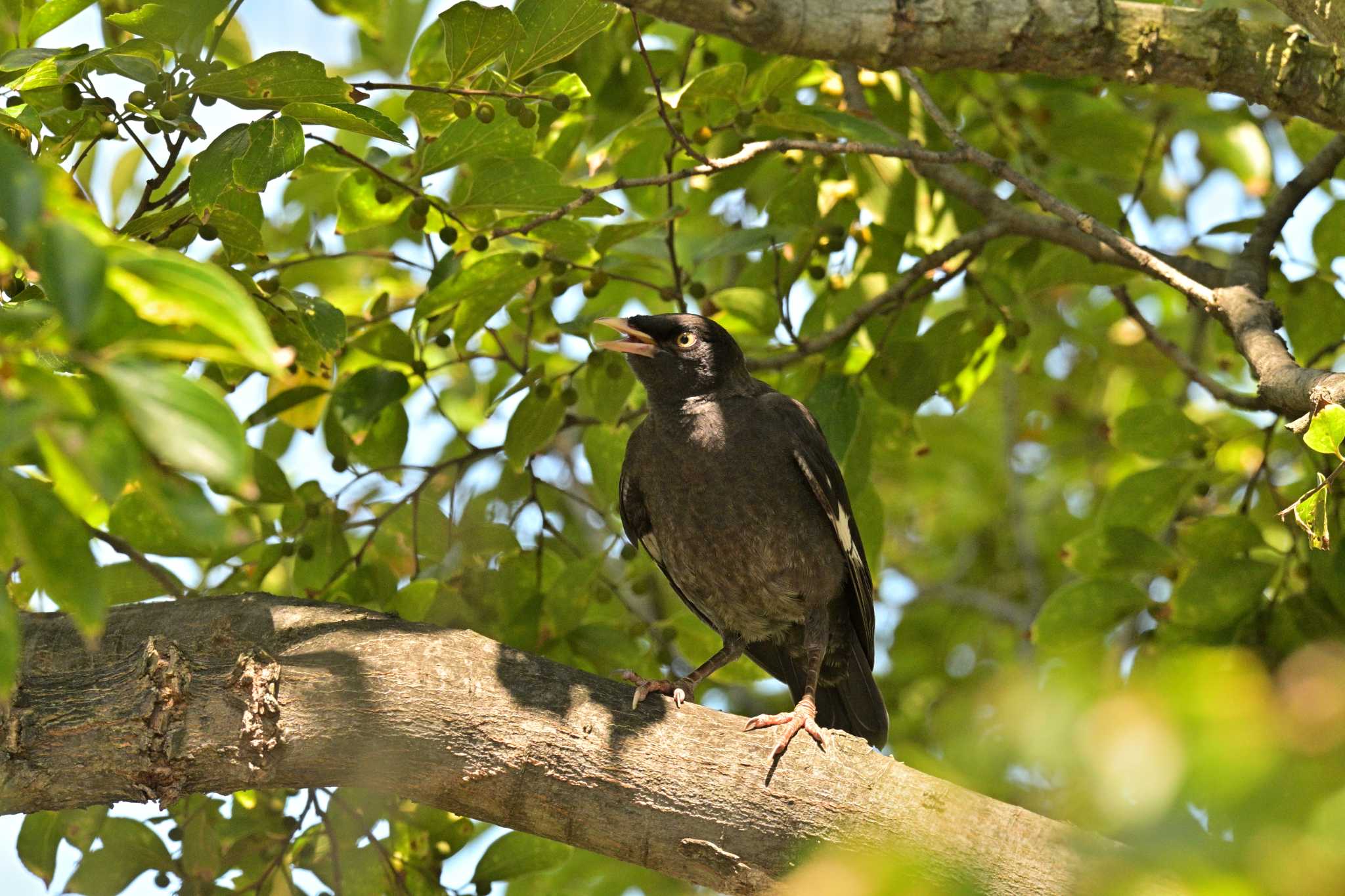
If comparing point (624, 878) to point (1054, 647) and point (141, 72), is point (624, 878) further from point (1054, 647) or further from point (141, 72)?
point (141, 72)

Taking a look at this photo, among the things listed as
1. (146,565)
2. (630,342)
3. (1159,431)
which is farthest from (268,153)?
(1159,431)

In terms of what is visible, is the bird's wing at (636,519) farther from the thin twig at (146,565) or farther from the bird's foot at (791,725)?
the thin twig at (146,565)

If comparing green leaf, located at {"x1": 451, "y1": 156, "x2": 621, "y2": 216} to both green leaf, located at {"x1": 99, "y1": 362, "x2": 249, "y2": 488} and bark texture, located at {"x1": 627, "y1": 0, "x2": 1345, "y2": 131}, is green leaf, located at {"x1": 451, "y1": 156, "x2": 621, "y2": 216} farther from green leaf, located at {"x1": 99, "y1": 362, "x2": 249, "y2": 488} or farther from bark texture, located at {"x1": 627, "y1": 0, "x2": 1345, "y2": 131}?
green leaf, located at {"x1": 99, "y1": 362, "x2": 249, "y2": 488}

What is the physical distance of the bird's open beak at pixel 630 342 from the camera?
14.2 ft

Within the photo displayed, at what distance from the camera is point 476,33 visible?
9.69 feet

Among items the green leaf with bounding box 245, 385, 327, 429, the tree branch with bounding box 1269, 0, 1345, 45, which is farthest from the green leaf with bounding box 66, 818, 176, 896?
the tree branch with bounding box 1269, 0, 1345, 45

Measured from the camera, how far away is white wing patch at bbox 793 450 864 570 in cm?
444

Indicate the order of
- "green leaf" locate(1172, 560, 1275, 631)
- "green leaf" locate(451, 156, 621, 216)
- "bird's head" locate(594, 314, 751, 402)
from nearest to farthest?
"green leaf" locate(451, 156, 621, 216) < "green leaf" locate(1172, 560, 1275, 631) < "bird's head" locate(594, 314, 751, 402)

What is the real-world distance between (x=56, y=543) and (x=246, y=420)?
2613 millimetres

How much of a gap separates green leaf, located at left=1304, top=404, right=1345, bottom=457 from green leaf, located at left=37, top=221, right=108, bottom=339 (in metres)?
2.22

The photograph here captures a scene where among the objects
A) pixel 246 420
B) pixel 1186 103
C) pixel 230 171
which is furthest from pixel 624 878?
pixel 1186 103

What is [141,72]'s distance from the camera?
2617 mm

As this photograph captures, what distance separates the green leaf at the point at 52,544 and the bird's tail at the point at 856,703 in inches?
148

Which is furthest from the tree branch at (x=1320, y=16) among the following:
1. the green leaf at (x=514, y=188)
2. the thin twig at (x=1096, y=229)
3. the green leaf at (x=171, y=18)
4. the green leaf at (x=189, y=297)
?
the green leaf at (x=189, y=297)
